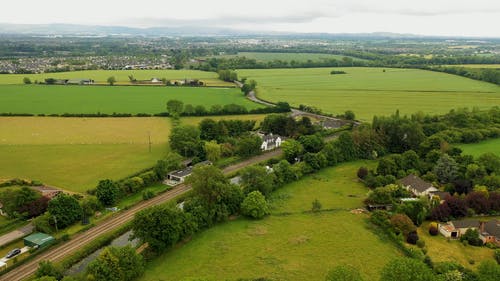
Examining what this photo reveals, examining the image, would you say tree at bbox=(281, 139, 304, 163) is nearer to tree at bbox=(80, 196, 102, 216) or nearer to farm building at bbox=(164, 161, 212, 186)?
farm building at bbox=(164, 161, 212, 186)

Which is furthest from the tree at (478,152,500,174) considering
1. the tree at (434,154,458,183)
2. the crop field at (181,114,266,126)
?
the crop field at (181,114,266,126)

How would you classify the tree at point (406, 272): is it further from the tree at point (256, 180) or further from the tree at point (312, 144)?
the tree at point (312, 144)

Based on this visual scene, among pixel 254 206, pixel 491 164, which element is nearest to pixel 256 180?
pixel 254 206

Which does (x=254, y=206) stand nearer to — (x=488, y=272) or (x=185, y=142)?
(x=488, y=272)

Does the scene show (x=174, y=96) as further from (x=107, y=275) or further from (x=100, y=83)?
(x=107, y=275)

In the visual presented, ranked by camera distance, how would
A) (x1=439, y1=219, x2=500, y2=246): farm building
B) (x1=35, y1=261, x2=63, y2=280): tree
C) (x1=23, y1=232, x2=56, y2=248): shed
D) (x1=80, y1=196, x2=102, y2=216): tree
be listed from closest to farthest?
(x1=35, y1=261, x2=63, y2=280): tree, (x1=23, y1=232, x2=56, y2=248): shed, (x1=439, y1=219, x2=500, y2=246): farm building, (x1=80, y1=196, x2=102, y2=216): tree

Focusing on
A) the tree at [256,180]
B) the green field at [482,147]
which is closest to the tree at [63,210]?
the tree at [256,180]

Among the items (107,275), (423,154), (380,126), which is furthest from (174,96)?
(107,275)
